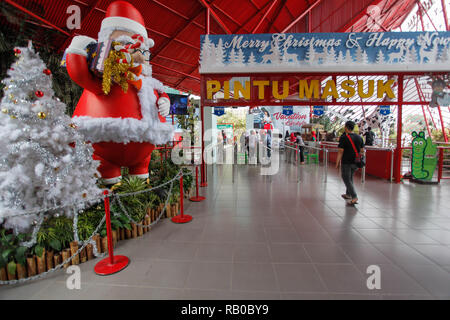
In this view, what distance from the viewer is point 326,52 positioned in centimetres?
595

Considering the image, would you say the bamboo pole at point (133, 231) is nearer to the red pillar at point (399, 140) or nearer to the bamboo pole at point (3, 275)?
the bamboo pole at point (3, 275)

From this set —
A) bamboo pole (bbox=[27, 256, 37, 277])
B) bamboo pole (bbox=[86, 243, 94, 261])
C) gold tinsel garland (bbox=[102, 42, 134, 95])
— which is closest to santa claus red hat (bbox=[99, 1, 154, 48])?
gold tinsel garland (bbox=[102, 42, 134, 95])

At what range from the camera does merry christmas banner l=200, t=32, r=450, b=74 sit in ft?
19.2

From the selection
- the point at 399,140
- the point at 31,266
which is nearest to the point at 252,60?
the point at 399,140

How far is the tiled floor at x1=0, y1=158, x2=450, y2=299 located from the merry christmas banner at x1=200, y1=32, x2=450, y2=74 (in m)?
3.36

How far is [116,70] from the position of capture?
116 inches

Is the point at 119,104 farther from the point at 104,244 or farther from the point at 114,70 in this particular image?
the point at 104,244

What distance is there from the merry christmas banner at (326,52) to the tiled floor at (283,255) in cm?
336

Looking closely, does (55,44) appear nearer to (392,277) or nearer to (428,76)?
(392,277)

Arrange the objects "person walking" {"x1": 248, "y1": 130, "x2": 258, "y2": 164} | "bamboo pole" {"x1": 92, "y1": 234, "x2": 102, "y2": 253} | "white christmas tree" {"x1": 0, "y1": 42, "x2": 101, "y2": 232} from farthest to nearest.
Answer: "person walking" {"x1": 248, "y1": 130, "x2": 258, "y2": 164} → "bamboo pole" {"x1": 92, "y1": 234, "x2": 102, "y2": 253} → "white christmas tree" {"x1": 0, "y1": 42, "x2": 101, "y2": 232}

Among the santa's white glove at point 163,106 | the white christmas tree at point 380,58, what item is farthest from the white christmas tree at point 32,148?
the white christmas tree at point 380,58

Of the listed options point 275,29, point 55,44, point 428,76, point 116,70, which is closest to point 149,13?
point 55,44

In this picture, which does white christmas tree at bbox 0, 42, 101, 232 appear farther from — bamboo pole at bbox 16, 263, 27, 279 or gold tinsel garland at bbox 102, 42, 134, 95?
gold tinsel garland at bbox 102, 42, 134, 95

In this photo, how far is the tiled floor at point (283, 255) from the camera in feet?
7.04
